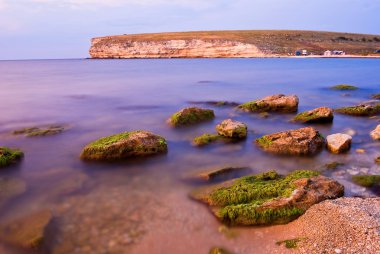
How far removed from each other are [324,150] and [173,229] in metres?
6.43

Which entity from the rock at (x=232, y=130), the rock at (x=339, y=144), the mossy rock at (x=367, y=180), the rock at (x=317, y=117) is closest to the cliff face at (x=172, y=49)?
the rock at (x=317, y=117)

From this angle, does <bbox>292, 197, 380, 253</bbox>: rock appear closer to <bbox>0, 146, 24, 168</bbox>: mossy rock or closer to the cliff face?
<bbox>0, 146, 24, 168</bbox>: mossy rock

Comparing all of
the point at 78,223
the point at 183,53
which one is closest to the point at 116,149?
the point at 78,223

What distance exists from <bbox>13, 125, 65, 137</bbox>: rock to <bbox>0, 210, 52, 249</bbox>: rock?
702 centimetres

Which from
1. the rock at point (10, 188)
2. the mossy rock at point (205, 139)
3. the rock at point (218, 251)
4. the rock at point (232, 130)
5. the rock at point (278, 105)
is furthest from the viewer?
the rock at point (278, 105)

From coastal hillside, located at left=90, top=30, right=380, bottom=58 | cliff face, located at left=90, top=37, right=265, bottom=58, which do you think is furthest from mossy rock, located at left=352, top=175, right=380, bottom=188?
cliff face, located at left=90, top=37, right=265, bottom=58

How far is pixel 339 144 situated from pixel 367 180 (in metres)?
2.56

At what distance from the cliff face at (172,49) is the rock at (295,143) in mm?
103341

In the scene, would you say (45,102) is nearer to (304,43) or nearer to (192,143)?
(192,143)

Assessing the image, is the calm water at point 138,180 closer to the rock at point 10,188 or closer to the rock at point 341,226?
the rock at point 10,188

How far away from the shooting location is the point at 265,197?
24.1 ft

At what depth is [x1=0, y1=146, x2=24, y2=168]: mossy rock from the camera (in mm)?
10042

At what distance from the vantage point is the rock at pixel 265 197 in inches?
267

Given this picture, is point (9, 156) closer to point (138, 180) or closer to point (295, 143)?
point (138, 180)
